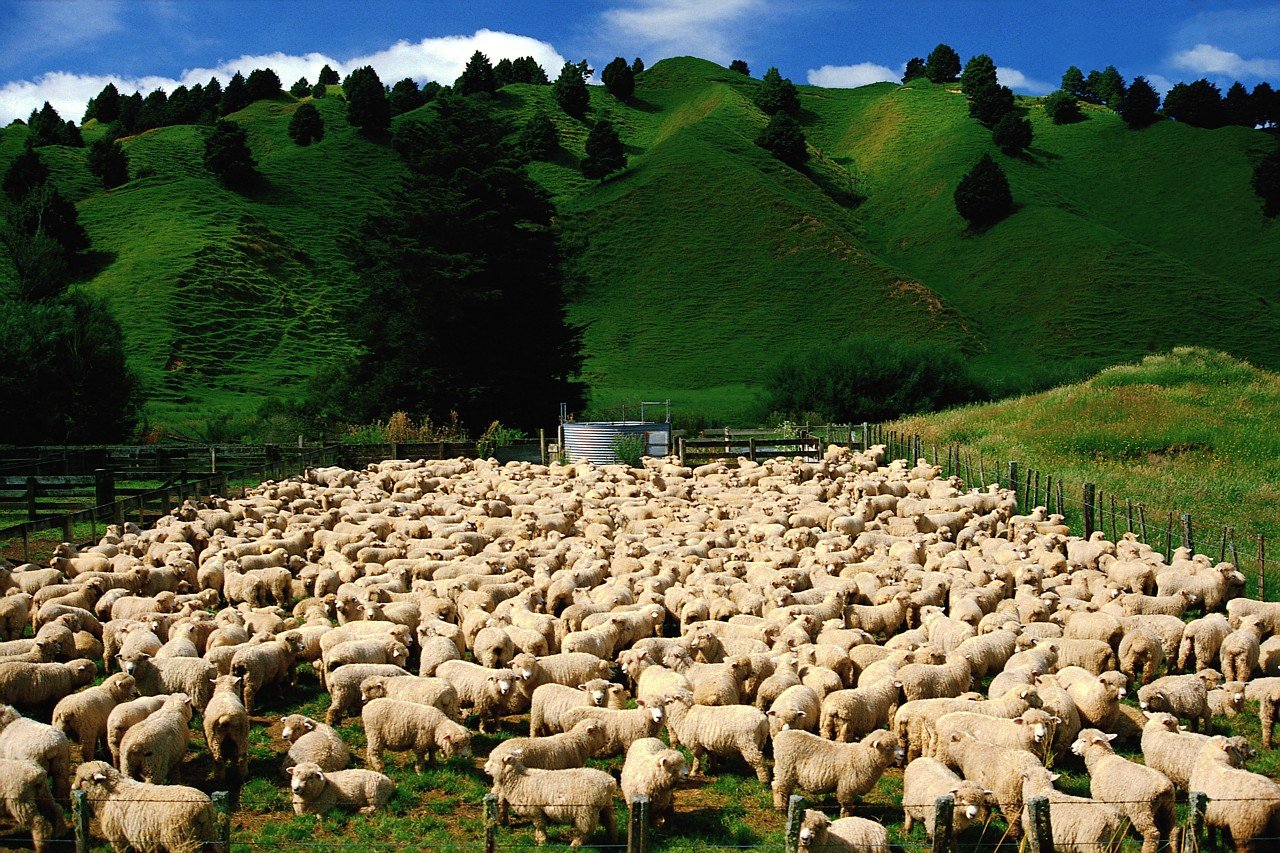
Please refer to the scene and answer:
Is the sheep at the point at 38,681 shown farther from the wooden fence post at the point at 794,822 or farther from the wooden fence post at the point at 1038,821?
the wooden fence post at the point at 1038,821

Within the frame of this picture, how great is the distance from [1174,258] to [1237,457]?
74.7 metres

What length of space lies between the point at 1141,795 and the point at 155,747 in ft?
27.2

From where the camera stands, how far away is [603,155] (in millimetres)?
115938

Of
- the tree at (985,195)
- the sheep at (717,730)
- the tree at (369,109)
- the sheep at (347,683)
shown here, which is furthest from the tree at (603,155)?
the sheep at (717,730)

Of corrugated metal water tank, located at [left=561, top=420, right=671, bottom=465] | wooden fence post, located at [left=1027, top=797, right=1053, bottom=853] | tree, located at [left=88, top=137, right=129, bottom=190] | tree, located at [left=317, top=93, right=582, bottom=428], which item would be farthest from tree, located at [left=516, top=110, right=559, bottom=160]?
wooden fence post, located at [left=1027, top=797, right=1053, bottom=853]

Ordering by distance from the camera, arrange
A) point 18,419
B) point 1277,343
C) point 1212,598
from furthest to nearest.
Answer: point 1277,343, point 18,419, point 1212,598

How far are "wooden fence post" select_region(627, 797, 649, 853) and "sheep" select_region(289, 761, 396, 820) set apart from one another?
2.82 meters

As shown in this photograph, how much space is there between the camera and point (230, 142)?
96438mm

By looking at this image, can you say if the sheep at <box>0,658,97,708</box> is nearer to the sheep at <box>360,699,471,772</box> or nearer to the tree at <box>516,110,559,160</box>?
the sheep at <box>360,699,471,772</box>

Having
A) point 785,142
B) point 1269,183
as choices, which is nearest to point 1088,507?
point 1269,183

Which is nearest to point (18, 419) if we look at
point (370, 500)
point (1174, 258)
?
point (370, 500)

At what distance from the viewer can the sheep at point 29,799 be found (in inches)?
314

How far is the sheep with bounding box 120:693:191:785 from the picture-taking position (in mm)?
8977

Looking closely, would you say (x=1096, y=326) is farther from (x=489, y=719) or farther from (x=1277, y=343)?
(x=489, y=719)
